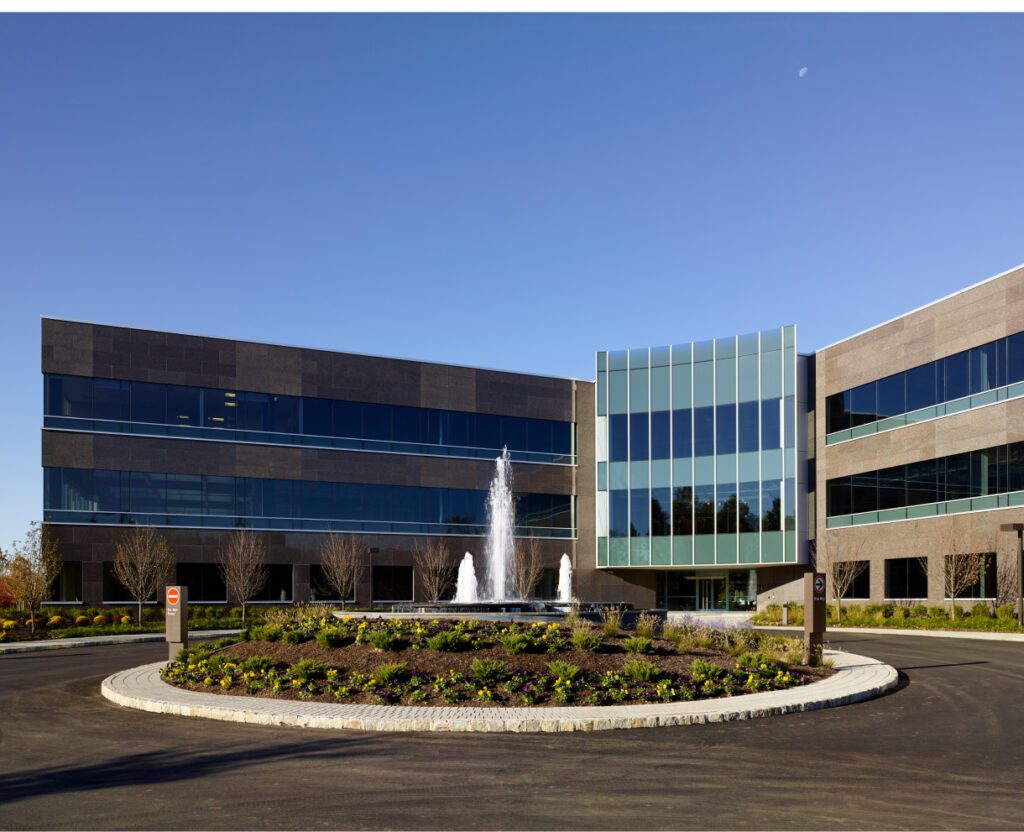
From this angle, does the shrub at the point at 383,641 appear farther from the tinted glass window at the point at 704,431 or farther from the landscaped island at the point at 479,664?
the tinted glass window at the point at 704,431

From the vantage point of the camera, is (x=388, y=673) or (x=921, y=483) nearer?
(x=388, y=673)

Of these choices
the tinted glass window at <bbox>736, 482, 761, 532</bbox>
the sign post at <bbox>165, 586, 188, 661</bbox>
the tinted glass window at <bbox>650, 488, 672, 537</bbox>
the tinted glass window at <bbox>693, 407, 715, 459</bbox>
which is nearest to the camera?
the sign post at <bbox>165, 586, 188, 661</bbox>

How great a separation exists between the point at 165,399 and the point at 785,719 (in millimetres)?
36500

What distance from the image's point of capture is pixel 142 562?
41.7m

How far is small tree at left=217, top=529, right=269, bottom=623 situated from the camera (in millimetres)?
44562

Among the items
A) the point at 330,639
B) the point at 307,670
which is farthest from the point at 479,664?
the point at 330,639

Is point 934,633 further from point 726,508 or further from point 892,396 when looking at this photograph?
point 726,508

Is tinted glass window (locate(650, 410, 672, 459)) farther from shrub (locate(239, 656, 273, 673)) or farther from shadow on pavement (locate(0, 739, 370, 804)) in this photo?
shadow on pavement (locate(0, 739, 370, 804))

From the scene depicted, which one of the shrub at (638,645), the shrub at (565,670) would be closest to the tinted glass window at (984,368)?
the shrub at (638,645)

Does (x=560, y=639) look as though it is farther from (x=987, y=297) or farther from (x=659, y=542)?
(x=659, y=542)

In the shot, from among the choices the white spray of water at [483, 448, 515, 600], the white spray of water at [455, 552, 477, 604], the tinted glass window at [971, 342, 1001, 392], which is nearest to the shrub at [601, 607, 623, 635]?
the tinted glass window at [971, 342, 1001, 392]

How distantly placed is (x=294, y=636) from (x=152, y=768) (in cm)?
857

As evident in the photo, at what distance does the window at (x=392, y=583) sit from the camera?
49.2m

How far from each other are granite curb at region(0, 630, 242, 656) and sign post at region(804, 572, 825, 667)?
2087 centimetres
